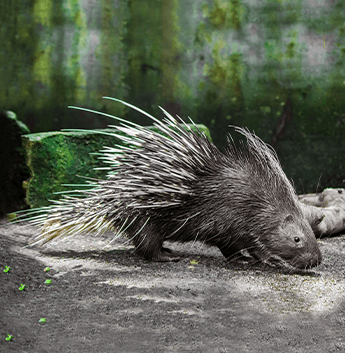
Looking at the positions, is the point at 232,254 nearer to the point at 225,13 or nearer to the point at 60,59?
the point at 60,59

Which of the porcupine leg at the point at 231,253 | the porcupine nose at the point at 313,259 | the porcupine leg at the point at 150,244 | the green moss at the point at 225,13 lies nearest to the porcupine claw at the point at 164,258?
the porcupine leg at the point at 150,244

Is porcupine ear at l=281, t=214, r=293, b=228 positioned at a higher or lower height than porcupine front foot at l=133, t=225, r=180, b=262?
higher

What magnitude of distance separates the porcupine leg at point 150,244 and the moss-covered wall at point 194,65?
328 centimetres

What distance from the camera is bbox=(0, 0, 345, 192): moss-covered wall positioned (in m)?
6.65

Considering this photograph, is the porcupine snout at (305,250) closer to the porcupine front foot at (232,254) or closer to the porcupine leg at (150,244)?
the porcupine front foot at (232,254)

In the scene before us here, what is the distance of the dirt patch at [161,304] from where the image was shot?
2.45m

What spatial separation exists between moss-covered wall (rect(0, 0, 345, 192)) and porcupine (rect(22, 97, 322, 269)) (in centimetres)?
303

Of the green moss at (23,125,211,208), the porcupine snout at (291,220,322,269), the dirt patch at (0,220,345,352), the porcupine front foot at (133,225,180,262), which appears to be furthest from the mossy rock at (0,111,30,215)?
the porcupine snout at (291,220,322,269)

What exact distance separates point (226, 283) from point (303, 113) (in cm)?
465

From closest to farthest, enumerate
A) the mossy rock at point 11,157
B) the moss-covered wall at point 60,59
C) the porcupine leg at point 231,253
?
1. the porcupine leg at point 231,253
2. the mossy rock at point 11,157
3. the moss-covered wall at point 60,59

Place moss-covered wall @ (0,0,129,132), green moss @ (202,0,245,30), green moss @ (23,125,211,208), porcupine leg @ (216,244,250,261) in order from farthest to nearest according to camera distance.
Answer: green moss @ (202,0,245,30) < moss-covered wall @ (0,0,129,132) < green moss @ (23,125,211,208) < porcupine leg @ (216,244,250,261)

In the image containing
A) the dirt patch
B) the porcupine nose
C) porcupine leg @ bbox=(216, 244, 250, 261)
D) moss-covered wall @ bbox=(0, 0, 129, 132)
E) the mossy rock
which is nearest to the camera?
the dirt patch

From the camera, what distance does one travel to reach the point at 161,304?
2.97 metres

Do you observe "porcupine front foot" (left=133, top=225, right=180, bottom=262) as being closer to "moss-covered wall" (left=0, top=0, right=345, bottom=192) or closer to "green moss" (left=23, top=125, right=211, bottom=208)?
"green moss" (left=23, top=125, right=211, bottom=208)
